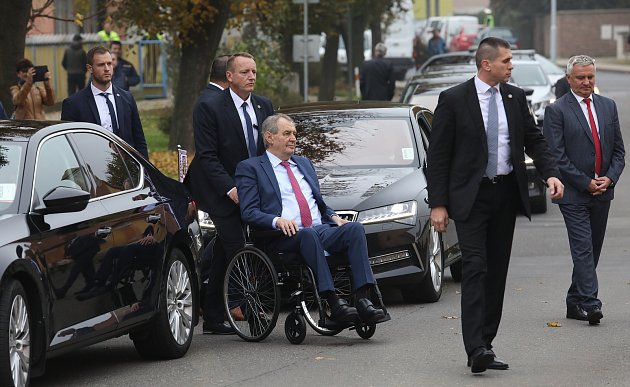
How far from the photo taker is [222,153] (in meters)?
10.6

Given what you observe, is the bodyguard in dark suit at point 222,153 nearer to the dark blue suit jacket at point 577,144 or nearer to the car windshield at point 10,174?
the dark blue suit jacket at point 577,144

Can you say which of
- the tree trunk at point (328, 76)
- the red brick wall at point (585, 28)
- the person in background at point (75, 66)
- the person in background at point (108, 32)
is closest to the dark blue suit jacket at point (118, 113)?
the person in background at point (108, 32)

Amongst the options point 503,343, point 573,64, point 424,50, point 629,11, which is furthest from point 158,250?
point 629,11

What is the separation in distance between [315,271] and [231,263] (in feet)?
2.10

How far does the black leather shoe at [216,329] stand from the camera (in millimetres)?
10508

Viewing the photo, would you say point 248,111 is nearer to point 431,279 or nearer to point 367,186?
point 367,186

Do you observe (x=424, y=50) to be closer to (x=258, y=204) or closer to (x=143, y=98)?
(x=143, y=98)

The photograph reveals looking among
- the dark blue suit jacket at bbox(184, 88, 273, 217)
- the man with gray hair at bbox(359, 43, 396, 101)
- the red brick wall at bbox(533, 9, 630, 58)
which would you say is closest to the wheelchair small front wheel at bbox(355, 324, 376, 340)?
the dark blue suit jacket at bbox(184, 88, 273, 217)

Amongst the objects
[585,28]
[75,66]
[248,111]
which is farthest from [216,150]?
[585,28]

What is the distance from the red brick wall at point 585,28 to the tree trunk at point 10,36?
73.6 meters

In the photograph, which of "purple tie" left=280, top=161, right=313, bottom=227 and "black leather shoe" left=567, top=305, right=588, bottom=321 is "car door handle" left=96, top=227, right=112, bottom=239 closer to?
"purple tie" left=280, top=161, right=313, bottom=227

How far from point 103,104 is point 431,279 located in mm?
2813

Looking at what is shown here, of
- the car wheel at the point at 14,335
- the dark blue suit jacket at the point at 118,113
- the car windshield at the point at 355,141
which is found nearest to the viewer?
the car wheel at the point at 14,335

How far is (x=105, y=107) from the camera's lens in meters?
11.5
